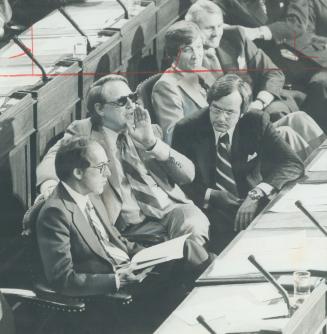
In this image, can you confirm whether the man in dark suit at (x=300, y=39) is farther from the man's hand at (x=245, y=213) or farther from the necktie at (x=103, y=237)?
the necktie at (x=103, y=237)

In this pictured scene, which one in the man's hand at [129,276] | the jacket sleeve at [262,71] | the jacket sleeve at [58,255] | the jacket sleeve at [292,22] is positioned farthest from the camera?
the jacket sleeve at [292,22]

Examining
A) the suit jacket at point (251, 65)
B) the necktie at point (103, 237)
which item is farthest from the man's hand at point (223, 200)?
the necktie at point (103, 237)

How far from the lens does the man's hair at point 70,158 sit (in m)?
6.50

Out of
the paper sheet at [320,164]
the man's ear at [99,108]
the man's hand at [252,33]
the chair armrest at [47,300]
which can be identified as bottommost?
the paper sheet at [320,164]

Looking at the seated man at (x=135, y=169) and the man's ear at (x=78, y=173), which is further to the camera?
the seated man at (x=135, y=169)

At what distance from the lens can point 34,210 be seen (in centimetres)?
645

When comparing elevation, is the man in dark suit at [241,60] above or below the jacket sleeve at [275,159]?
above

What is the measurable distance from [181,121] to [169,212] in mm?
598

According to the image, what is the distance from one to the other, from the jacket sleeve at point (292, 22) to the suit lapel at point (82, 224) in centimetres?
220

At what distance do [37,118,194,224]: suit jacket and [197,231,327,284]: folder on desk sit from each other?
1.77 feet

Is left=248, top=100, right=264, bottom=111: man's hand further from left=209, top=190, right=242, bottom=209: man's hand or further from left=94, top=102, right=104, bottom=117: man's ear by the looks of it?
left=94, top=102, right=104, bottom=117: man's ear

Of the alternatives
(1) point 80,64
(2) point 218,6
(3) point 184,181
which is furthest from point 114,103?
(2) point 218,6

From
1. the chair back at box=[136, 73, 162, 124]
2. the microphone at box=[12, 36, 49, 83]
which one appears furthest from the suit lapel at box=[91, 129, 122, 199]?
the chair back at box=[136, 73, 162, 124]

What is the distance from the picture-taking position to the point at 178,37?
743 cm
